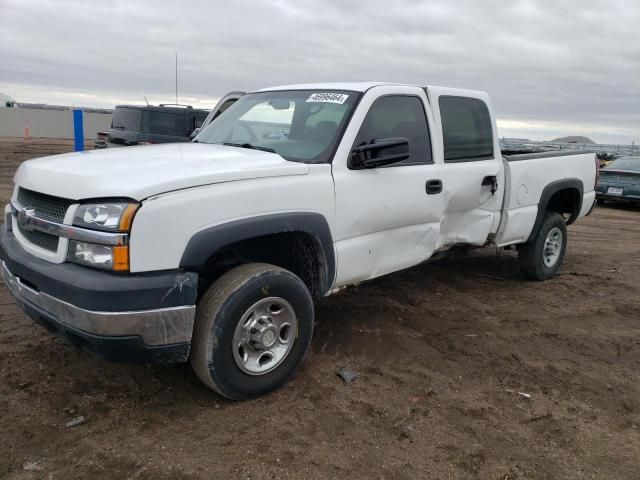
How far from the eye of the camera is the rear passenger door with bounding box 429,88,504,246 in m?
4.79

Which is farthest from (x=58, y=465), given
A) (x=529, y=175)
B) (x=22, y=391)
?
(x=529, y=175)

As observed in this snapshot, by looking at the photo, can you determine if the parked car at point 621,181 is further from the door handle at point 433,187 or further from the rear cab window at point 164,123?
the door handle at point 433,187

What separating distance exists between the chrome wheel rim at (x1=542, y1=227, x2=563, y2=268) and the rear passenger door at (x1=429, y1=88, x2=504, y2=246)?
4.27ft

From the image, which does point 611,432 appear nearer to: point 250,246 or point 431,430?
point 431,430

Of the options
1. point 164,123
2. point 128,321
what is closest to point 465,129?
point 128,321

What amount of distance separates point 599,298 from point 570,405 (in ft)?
9.11

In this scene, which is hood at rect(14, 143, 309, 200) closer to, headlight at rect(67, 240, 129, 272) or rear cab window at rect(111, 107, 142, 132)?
headlight at rect(67, 240, 129, 272)

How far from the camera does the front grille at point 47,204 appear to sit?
10.3ft

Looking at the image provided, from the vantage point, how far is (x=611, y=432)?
3.37m

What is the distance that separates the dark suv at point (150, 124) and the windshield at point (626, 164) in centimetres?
1035

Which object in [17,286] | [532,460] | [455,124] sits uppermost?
[455,124]

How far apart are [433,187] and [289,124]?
4.03 feet

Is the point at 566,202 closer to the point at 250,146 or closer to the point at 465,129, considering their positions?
the point at 465,129

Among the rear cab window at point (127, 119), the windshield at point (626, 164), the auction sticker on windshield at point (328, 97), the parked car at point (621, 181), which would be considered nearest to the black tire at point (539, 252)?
the auction sticker on windshield at point (328, 97)
